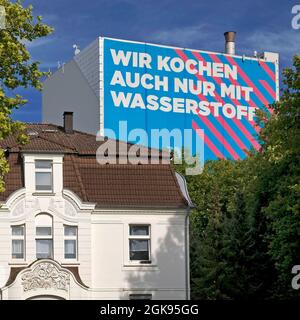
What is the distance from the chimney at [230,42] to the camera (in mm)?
94688

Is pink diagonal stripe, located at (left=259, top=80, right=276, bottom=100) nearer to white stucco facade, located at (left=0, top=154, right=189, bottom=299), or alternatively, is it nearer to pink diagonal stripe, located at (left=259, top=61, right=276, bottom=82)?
pink diagonal stripe, located at (left=259, top=61, right=276, bottom=82)

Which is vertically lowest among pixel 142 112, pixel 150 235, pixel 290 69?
pixel 150 235

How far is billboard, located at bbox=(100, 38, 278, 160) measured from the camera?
81.4m

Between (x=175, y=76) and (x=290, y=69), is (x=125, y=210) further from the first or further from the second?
(x=175, y=76)

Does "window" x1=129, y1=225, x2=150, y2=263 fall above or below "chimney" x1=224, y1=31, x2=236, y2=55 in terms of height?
below

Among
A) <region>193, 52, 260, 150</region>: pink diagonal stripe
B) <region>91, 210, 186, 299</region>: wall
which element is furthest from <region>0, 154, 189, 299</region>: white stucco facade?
<region>193, 52, 260, 150</region>: pink diagonal stripe

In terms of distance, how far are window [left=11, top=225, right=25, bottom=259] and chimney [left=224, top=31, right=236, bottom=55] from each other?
201ft

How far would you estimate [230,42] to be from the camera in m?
95.0

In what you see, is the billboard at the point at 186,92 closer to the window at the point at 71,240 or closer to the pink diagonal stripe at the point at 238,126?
the pink diagonal stripe at the point at 238,126

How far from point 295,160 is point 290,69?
12.9ft

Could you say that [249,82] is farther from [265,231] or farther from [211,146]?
[265,231]

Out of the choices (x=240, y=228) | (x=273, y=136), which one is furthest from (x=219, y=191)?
(x=273, y=136)

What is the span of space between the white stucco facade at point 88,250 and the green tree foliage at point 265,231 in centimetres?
454

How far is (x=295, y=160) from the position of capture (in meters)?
36.7
